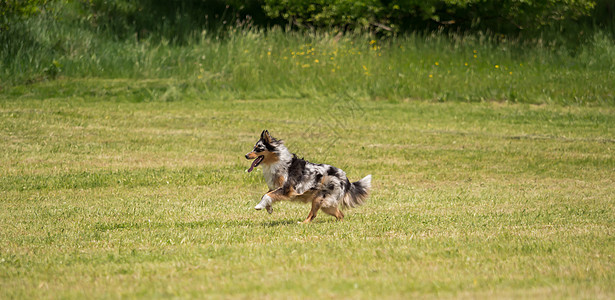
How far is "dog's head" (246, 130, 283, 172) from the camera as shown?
8.07 meters

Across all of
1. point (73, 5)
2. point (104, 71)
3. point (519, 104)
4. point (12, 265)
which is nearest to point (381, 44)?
point (519, 104)

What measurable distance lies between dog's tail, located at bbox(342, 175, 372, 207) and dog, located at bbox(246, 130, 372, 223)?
0.45 ft

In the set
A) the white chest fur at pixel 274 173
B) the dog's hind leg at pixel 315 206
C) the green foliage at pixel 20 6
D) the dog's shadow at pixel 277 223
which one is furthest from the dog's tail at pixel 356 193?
the green foliage at pixel 20 6

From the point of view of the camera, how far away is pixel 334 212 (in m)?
8.55

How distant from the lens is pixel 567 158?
47.2 feet

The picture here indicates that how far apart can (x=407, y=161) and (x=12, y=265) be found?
28.8 ft

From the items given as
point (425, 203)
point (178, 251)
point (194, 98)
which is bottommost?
point (194, 98)

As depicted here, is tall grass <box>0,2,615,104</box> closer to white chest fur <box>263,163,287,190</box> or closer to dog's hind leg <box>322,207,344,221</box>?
dog's hind leg <box>322,207,344,221</box>

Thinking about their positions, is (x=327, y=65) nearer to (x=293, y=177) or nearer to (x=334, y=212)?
(x=334, y=212)

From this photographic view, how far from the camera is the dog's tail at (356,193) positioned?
8.56 m

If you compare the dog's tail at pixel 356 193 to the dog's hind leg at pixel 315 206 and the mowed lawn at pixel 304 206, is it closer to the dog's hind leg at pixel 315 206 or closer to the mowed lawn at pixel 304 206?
the mowed lawn at pixel 304 206

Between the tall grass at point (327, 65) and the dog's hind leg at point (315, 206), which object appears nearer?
the dog's hind leg at point (315, 206)

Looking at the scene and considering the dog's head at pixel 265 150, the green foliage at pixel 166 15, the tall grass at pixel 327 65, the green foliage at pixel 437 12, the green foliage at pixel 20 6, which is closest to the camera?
the dog's head at pixel 265 150

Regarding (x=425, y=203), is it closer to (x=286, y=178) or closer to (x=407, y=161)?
(x=286, y=178)
